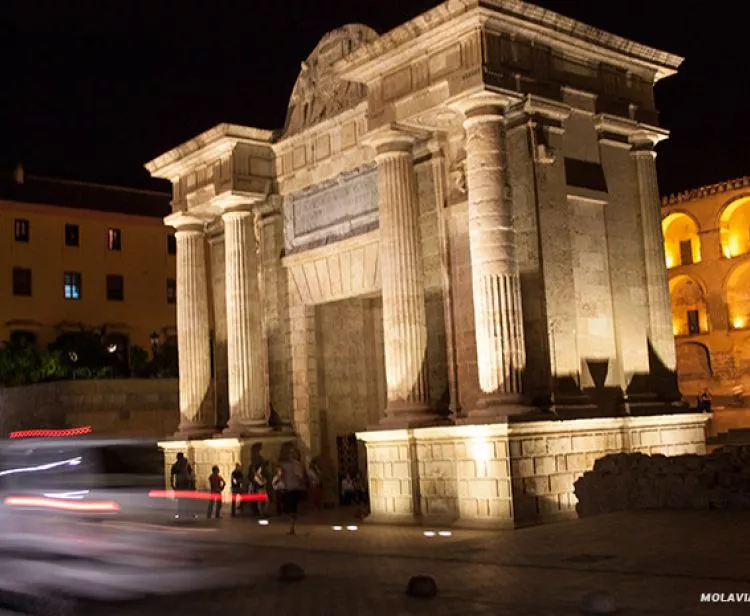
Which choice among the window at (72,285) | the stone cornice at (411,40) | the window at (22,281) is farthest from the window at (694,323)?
the stone cornice at (411,40)

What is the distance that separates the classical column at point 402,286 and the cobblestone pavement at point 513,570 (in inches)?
142

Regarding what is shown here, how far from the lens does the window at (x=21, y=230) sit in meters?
56.7

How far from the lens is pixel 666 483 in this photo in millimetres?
17125

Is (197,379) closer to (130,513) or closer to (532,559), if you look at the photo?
(130,513)

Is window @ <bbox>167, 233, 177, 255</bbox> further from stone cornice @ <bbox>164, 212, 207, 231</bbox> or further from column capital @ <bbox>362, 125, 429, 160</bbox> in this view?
column capital @ <bbox>362, 125, 429, 160</bbox>

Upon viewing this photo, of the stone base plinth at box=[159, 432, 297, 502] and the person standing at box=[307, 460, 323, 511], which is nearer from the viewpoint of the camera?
the person standing at box=[307, 460, 323, 511]

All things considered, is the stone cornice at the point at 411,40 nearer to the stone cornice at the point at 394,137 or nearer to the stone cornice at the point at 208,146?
the stone cornice at the point at 394,137

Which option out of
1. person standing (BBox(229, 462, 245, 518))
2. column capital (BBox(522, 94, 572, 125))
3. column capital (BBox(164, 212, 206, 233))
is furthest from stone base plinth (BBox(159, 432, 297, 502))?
column capital (BBox(522, 94, 572, 125))

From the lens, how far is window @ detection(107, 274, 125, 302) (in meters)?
60.1

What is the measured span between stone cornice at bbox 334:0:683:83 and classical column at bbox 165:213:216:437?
8547 millimetres

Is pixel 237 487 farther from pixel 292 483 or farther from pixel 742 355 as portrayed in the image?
pixel 742 355

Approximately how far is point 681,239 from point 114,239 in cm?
3204

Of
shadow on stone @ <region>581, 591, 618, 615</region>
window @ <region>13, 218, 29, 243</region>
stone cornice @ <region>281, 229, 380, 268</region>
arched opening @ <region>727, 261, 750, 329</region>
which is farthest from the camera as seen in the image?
window @ <region>13, 218, 29, 243</region>

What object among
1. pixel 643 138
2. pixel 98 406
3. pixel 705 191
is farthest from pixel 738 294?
pixel 643 138
